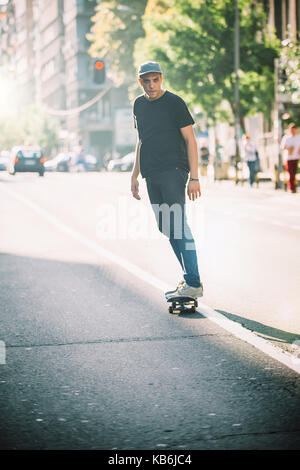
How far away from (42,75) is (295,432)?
128 meters

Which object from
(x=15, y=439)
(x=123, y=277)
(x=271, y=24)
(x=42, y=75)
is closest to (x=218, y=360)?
(x=15, y=439)

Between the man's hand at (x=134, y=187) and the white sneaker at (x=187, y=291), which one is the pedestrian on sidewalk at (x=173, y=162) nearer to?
the white sneaker at (x=187, y=291)

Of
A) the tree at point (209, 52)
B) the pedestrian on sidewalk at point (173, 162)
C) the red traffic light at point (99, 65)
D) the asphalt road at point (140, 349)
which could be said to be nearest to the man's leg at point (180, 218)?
the pedestrian on sidewalk at point (173, 162)

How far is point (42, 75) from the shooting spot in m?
130

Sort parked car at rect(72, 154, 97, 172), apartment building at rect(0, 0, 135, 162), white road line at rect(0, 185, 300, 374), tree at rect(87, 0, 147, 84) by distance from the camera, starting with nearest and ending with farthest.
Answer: white road line at rect(0, 185, 300, 374), parked car at rect(72, 154, 97, 172), tree at rect(87, 0, 147, 84), apartment building at rect(0, 0, 135, 162)

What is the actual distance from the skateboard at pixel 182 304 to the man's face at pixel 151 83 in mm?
1535

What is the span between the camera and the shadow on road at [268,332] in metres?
6.18

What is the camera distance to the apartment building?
9781cm

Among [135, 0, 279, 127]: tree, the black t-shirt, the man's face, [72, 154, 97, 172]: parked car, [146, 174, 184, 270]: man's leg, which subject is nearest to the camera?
the man's face

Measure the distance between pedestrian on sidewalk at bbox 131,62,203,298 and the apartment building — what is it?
71666 mm

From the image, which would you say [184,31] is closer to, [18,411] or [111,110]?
[18,411]

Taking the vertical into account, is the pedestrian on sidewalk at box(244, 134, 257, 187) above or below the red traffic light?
below

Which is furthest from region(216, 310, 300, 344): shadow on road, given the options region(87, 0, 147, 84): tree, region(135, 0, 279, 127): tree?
region(87, 0, 147, 84): tree

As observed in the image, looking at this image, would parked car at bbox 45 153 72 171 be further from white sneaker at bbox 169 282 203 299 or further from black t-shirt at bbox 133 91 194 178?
white sneaker at bbox 169 282 203 299
